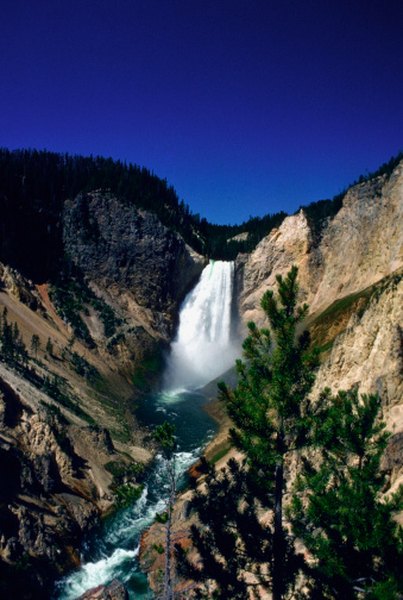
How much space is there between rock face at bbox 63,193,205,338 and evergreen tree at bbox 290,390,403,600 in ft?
218

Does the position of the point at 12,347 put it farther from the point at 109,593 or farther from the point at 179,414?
the point at 109,593

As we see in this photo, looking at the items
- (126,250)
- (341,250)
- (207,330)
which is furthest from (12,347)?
(341,250)

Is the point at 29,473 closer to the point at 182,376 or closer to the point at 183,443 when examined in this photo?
the point at 183,443

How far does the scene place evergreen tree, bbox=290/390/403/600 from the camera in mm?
10453

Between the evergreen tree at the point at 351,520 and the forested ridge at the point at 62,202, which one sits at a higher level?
the forested ridge at the point at 62,202

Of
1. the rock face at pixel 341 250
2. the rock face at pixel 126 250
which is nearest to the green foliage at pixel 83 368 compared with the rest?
the rock face at pixel 126 250

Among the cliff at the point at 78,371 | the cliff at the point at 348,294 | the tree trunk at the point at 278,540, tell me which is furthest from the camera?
the cliff at the point at 78,371

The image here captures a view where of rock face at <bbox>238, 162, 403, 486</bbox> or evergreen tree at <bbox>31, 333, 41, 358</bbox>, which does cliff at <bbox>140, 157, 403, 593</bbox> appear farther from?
evergreen tree at <bbox>31, 333, 41, 358</bbox>

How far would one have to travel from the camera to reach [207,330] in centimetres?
8319

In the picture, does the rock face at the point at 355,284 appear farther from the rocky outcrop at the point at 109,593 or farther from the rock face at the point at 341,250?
the rocky outcrop at the point at 109,593

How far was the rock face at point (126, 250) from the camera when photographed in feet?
259

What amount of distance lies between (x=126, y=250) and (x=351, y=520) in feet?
238

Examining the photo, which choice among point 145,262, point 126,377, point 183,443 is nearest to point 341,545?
point 183,443

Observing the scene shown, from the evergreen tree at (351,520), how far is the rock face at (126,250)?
66348 millimetres
